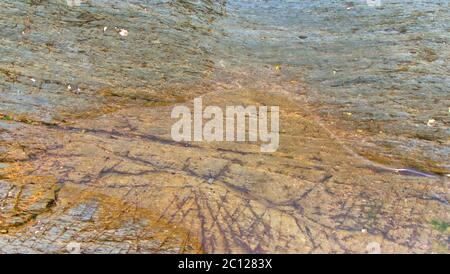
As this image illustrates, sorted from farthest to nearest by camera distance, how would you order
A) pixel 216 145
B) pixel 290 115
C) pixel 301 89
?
pixel 301 89
pixel 290 115
pixel 216 145

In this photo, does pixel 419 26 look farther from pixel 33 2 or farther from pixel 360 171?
pixel 33 2

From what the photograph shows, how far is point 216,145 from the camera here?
3631 millimetres

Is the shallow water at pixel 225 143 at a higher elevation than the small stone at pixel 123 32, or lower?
lower

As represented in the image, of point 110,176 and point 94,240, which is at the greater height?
point 110,176

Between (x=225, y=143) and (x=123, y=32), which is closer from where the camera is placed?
(x=225, y=143)

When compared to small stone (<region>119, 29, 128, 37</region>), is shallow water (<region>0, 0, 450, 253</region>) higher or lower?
lower

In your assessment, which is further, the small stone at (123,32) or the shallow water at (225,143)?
the small stone at (123,32)

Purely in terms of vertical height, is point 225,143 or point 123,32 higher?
point 123,32

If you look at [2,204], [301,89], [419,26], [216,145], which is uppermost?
[419,26]

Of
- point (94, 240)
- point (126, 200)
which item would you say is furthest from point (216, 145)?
point (94, 240)

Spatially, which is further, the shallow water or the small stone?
the small stone
